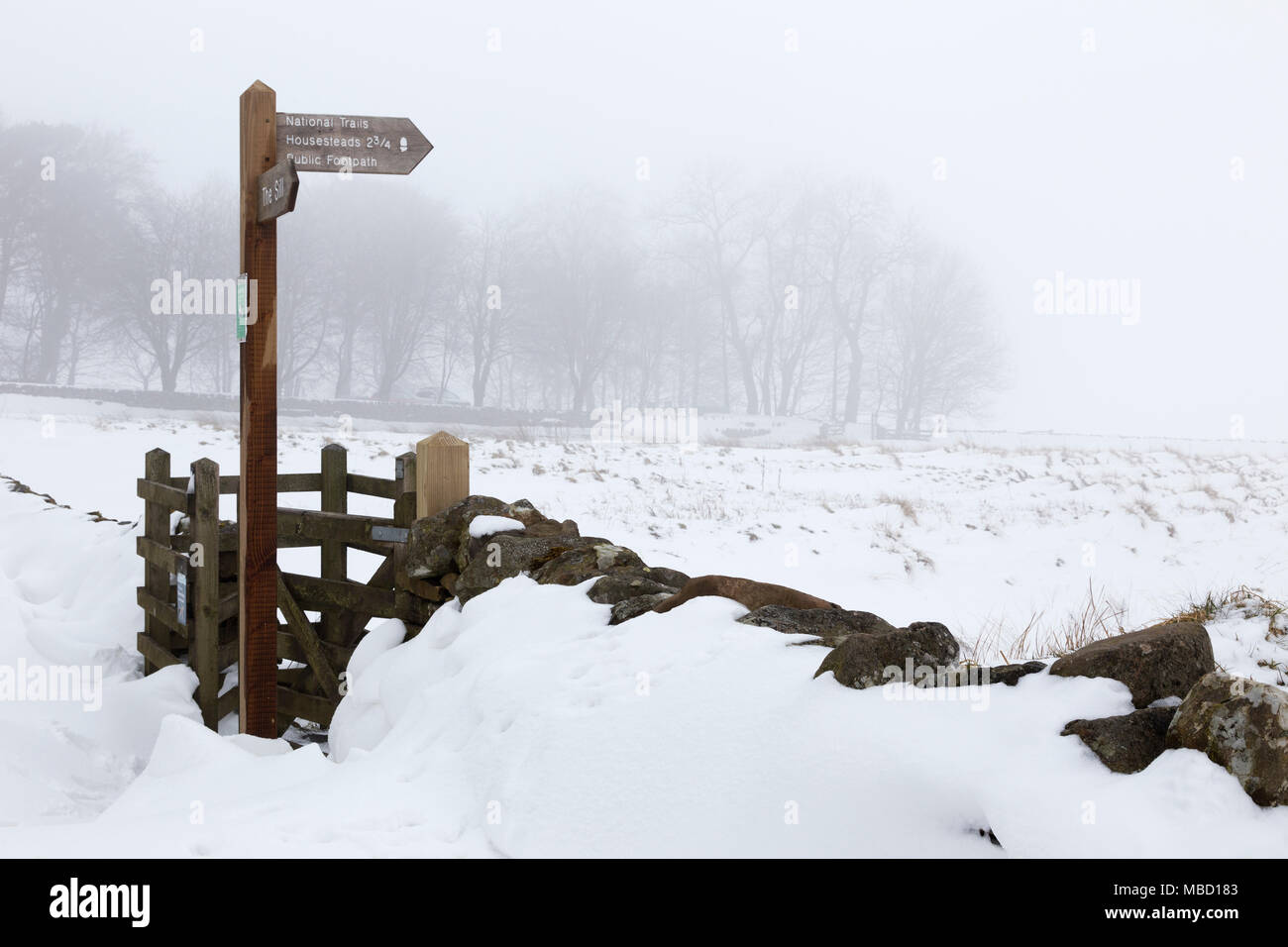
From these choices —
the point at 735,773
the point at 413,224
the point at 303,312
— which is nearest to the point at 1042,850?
the point at 735,773

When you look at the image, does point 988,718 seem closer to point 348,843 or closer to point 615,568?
point 348,843

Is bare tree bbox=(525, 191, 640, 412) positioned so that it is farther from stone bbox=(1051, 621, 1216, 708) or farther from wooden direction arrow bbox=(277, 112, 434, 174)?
stone bbox=(1051, 621, 1216, 708)

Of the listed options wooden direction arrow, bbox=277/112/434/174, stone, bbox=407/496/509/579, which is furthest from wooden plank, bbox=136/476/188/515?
wooden direction arrow, bbox=277/112/434/174

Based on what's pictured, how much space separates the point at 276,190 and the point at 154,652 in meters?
3.82

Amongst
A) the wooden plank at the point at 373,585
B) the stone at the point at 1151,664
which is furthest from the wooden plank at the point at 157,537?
the stone at the point at 1151,664

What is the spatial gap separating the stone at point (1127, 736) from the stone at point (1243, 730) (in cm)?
7

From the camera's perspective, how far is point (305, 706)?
589 centimetres

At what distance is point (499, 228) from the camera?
4644 cm

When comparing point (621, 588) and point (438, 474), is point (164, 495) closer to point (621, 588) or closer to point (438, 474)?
point (438, 474)

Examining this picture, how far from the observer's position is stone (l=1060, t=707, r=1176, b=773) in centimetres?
234

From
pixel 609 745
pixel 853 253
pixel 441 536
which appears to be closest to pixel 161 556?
pixel 441 536

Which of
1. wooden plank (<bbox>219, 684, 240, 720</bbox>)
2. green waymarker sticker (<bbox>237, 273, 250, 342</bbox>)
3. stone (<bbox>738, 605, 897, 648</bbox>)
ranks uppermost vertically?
green waymarker sticker (<bbox>237, 273, 250, 342</bbox>)

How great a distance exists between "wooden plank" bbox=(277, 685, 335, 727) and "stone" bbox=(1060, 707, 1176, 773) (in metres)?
4.57
